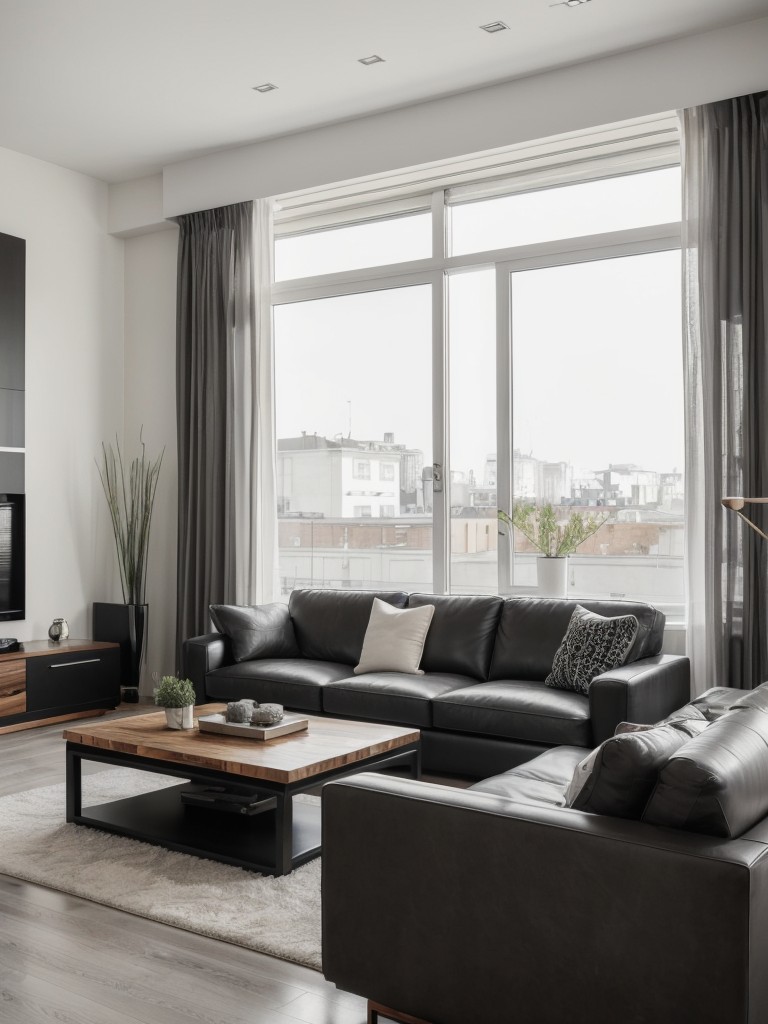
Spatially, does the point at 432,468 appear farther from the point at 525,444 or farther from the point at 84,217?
the point at 84,217

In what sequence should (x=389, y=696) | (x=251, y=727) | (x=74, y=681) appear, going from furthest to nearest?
(x=74, y=681)
(x=389, y=696)
(x=251, y=727)

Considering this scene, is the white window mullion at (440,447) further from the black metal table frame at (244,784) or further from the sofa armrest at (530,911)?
the sofa armrest at (530,911)

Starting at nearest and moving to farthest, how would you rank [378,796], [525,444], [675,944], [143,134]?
[675,944] < [378,796] < [525,444] < [143,134]

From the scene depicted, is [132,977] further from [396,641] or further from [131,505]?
[131,505]

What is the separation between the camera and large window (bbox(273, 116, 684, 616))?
5020 millimetres

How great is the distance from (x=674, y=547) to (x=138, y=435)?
3751 mm

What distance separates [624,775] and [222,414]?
4.63m

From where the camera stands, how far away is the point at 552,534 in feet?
16.9

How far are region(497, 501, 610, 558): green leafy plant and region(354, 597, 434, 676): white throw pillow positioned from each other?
68 centimetres

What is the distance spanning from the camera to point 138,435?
22.2 ft

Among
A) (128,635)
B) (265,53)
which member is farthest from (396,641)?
(265,53)

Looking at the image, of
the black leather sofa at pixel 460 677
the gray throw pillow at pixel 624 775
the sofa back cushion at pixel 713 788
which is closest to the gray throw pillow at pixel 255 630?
the black leather sofa at pixel 460 677

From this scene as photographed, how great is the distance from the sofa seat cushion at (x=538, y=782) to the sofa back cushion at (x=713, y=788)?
63 cm

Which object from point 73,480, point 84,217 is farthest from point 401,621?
point 84,217
